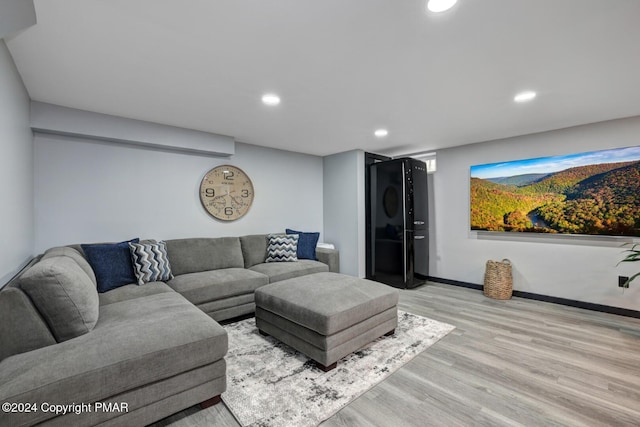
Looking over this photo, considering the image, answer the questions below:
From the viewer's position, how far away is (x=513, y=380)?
77.4 inches

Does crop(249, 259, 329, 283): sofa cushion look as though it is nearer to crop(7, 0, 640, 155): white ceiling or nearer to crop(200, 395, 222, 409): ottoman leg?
crop(200, 395, 222, 409): ottoman leg

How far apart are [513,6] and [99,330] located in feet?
9.48

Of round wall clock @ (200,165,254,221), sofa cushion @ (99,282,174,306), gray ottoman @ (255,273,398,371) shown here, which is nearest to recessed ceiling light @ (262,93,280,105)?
round wall clock @ (200,165,254,221)

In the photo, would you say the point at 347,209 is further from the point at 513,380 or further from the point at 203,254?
the point at 513,380

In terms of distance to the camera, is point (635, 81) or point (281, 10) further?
point (635, 81)

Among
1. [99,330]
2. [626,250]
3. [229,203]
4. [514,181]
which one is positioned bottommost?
[99,330]

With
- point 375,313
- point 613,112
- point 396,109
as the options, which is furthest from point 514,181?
point 375,313

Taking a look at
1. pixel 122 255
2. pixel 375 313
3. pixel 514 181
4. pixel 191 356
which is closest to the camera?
pixel 191 356

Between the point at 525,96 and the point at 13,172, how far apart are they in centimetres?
416

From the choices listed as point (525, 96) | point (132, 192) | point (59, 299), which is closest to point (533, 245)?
point (525, 96)

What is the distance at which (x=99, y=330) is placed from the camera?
1.61 m

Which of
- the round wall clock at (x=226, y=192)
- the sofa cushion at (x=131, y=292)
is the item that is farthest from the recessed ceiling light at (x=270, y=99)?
the sofa cushion at (x=131, y=292)

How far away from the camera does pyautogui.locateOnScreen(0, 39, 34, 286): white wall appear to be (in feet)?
5.55

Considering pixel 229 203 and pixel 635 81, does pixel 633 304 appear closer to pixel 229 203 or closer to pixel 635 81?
pixel 635 81
